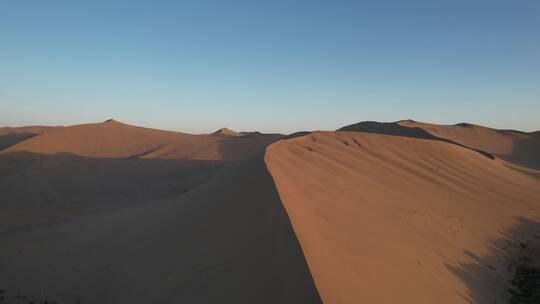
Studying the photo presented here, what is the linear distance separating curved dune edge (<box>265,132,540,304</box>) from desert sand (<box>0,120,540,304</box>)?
4 centimetres

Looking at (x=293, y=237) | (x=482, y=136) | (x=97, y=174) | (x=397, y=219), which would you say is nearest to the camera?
(x=293, y=237)

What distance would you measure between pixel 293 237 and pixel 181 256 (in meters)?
2.12

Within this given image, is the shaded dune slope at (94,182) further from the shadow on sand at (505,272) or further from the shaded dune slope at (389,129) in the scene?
the shaded dune slope at (389,129)

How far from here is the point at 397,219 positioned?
8.20 meters

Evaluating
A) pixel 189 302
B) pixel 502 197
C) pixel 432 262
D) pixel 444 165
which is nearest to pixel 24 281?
pixel 189 302

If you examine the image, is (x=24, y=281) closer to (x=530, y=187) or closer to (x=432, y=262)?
(x=432, y=262)

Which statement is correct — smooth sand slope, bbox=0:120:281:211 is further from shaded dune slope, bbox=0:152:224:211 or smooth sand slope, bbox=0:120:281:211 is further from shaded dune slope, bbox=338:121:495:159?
shaded dune slope, bbox=338:121:495:159

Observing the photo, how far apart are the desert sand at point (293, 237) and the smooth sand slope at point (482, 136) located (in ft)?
66.1

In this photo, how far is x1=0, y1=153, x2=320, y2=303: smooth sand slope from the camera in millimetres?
4512

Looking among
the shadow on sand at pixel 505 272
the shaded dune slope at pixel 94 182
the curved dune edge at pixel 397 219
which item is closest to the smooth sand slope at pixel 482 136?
the curved dune edge at pixel 397 219

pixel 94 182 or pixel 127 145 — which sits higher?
pixel 127 145

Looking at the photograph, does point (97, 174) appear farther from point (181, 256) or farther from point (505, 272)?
point (505, 272)

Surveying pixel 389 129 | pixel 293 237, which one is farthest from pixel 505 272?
pixel 389 129

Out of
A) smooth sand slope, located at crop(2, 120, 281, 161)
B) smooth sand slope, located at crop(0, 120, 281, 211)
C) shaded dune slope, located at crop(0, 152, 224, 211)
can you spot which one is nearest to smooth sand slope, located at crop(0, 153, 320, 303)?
smooth sand slope, located at crop(0, 120, 281, 211)
